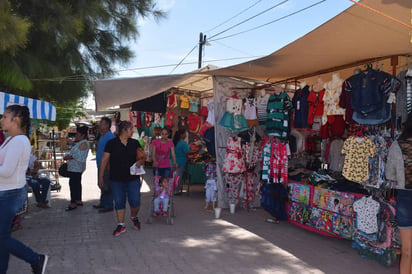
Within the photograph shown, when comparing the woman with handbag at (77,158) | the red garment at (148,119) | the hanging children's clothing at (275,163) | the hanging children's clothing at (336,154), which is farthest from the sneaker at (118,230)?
the red garment at (148,119)

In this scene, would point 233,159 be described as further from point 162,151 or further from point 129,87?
point 129,87

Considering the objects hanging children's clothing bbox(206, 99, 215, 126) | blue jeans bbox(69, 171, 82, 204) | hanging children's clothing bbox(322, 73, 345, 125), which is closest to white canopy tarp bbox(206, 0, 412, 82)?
hanging children's clothing bbox(322, 73, 345, 125)

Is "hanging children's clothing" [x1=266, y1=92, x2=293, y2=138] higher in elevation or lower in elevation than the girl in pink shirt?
higher

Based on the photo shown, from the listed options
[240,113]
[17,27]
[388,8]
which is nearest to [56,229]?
[17,27]

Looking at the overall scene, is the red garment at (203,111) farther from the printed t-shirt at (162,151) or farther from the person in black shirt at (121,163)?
the person in black shirt at (121,163)

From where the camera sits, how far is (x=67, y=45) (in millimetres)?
7012

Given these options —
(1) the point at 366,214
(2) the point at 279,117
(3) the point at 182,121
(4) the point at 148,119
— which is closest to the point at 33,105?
(3) the point at 182,121

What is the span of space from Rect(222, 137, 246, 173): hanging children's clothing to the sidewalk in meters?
0.89

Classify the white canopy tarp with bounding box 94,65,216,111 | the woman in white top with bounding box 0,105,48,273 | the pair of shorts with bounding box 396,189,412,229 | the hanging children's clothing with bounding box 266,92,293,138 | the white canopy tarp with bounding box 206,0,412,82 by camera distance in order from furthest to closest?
the white canopy tarp with bounding box 94,65,216,111, the hanging children's clothing with bounding box 266,92,293,138, the white canopy tarp with bounding box 206,0,412,82, the pair of shorts with bounding box 396,189,412,229, the woman in white top with bounding box 0,105,48,273

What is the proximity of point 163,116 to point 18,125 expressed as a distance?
721cm

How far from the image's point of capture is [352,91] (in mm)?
4473

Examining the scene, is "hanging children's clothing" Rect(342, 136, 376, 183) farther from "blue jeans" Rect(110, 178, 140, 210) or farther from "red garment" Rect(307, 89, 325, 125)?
"blue jeans" Rect(110, 178, 140, 210)

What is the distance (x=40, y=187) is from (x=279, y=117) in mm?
4933

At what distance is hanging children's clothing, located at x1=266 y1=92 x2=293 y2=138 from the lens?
561cm
